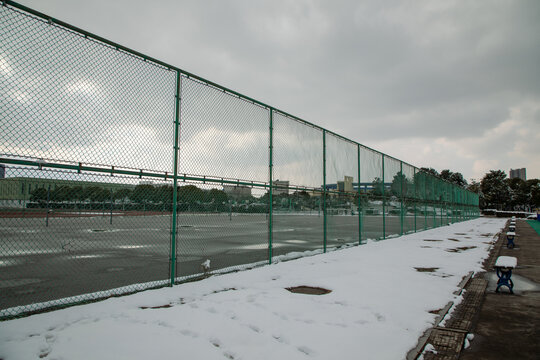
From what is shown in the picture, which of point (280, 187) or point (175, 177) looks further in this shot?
point (280, 187)

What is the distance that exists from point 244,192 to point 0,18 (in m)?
5.01

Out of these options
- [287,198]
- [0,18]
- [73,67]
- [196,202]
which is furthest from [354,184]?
[0,18]

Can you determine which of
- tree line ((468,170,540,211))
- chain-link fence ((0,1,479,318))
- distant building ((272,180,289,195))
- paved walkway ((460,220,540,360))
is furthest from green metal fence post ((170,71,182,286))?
tree line ((468,170,540,211))

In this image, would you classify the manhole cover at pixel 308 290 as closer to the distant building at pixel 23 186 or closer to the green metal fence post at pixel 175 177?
the green metal fence post at pixel 175 177

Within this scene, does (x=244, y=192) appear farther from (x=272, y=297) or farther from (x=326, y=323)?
(x=326, y=323)

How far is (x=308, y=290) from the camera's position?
5.54 meters

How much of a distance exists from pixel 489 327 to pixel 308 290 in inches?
103

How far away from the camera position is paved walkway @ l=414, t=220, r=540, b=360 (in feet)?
11.1

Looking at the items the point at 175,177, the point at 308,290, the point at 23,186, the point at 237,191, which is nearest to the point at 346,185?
the point at 237,191

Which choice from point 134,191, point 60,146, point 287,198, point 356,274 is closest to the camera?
point 60,146

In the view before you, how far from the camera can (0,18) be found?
3932 mm

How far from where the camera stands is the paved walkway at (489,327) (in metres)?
3.38

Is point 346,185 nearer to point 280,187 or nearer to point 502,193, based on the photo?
point 280,187

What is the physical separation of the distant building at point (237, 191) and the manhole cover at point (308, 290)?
101 inches
